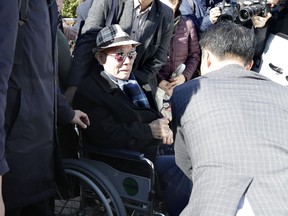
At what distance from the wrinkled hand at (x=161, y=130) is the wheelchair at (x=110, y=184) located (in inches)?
7.9

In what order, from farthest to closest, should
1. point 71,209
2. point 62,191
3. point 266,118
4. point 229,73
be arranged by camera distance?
point 71,209 → point 62,191 → point 229,73 → point 266,118

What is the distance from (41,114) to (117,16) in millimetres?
1205

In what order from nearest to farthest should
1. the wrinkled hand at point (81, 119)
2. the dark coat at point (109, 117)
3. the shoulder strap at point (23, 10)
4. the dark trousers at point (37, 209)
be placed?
the shoulder strap at point (23, 10), the dark trousers at point (37, 209), the wrinkled hand at point (81, 119), the dark coat at point (109, 117)

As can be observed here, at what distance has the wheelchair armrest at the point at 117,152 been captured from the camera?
87.6 inches

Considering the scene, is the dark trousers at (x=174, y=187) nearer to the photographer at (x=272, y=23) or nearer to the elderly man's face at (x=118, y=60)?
the elderly man's face at (x=118, y=60)

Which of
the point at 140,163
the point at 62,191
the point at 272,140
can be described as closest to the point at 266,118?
the point at 272,140

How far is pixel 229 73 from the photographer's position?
6.14ft

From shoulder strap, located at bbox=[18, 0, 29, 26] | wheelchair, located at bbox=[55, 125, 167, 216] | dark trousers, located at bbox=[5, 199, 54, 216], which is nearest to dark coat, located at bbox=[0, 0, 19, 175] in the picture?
shoulder strap, located at bbox=[18, 0, 29, 26]

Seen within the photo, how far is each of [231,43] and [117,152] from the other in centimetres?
81

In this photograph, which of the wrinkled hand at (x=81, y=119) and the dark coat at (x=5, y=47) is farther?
the wrinkled hand at (x=81, y=119)

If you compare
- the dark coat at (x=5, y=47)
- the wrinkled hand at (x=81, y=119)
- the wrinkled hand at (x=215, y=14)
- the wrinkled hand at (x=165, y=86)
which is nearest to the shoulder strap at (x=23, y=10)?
the dark coat at (x=5, y=47)

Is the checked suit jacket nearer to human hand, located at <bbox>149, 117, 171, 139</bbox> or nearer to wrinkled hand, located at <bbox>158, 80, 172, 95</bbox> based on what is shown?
human hand, located at <bbox>149, 117, 171, 139</bbox>

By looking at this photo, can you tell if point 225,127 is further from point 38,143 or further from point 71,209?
point 71,209

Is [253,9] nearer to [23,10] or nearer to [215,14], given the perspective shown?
[215,14]
